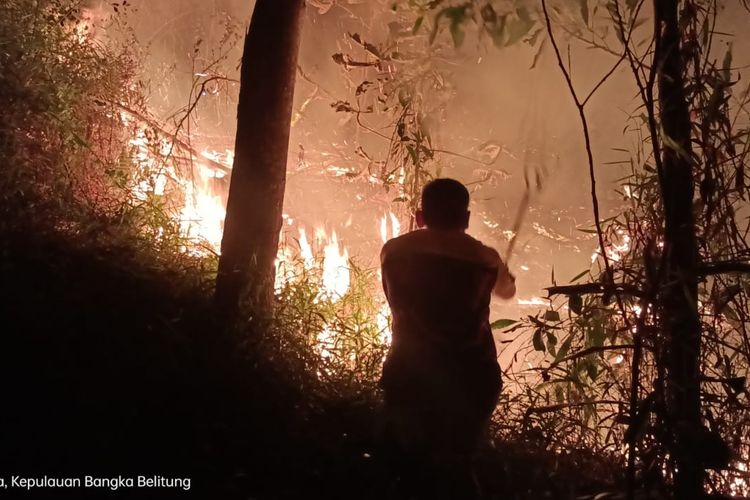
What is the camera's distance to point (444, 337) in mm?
2811

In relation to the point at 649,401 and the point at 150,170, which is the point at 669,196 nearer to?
the point at 649,401

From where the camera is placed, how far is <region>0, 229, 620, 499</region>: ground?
2.69 meters

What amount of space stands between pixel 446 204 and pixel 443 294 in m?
0.45

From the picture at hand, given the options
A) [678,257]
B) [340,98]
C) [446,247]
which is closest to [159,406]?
[446,247]

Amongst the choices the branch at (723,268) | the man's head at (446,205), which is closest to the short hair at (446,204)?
the man's head at (446,205)

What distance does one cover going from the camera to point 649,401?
2545 millimetres

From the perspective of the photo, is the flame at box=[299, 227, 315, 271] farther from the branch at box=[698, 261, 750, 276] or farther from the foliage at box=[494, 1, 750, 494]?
the branch at box=[698, 261, 750, 276]

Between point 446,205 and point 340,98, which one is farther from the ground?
point 340,98

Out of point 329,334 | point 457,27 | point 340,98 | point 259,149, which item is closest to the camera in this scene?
point 457,27

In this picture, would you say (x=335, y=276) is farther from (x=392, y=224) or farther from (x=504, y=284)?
(x=504, y=284)

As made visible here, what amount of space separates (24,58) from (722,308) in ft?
18.4

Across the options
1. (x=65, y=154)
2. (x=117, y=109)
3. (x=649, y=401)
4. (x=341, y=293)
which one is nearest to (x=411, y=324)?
(x=649, y=401)

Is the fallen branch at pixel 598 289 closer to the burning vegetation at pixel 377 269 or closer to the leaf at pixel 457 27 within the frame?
the burning vegetation at pixel 377 269

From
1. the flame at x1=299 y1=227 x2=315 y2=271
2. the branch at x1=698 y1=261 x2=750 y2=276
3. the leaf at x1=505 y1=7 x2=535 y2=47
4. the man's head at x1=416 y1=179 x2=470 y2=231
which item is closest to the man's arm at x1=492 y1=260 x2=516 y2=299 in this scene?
the man's head at x1=416 y1=179 x2=470 y2=231
